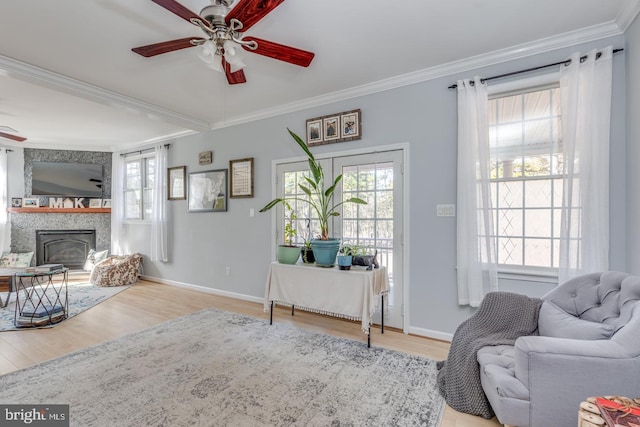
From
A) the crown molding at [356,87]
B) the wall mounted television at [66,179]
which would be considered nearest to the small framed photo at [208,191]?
the crown molding at [356,87]

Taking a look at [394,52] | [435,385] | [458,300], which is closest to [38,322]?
[435,385]

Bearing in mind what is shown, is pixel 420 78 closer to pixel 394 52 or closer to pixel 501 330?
pixel 394 52

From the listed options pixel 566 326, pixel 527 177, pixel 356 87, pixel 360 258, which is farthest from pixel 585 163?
pixel 356 87

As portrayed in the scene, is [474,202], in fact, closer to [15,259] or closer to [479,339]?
[479,339]

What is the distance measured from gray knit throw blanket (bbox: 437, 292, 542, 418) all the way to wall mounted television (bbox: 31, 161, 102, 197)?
23.2ft

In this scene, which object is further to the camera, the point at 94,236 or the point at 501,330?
the point at 94,236

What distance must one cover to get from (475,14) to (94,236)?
7335 mm

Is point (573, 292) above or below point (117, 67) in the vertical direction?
below

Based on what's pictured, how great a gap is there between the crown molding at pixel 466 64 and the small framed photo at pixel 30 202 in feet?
17.0

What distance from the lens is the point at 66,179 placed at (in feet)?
19.5

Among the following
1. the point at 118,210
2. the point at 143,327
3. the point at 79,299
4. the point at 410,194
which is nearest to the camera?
the point at 410,194

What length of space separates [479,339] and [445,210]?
1287mm

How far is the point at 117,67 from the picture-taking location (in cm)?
291

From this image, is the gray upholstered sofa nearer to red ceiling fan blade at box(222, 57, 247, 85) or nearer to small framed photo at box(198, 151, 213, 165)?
red ceiling fan blade at box(222, 57, 247, 85)
